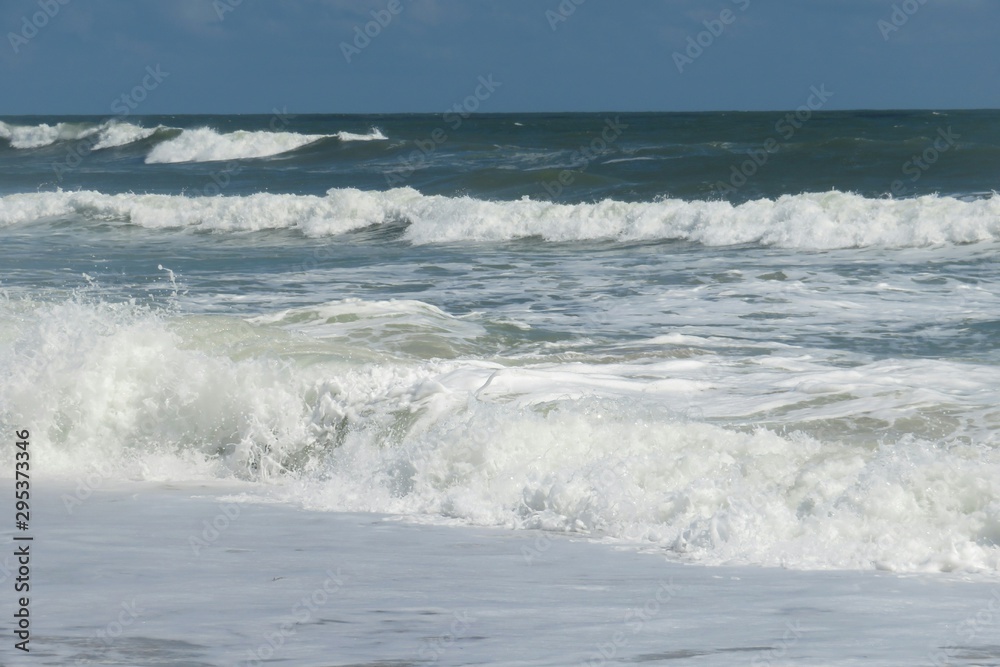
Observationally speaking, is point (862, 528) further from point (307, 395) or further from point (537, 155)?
point (537, 155)

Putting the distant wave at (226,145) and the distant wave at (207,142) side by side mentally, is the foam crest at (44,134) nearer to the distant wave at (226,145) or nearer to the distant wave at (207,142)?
the distant wave at (207,142)

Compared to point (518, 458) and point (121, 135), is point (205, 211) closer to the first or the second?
point (518, 458)

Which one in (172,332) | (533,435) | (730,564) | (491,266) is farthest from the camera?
(491,266)

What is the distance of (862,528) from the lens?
5734 mm

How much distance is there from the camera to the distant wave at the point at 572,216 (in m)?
19.4

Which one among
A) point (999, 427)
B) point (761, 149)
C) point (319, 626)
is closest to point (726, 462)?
point (999, 427)

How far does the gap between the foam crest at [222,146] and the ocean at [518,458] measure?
29377mm

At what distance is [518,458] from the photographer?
7.10 meters

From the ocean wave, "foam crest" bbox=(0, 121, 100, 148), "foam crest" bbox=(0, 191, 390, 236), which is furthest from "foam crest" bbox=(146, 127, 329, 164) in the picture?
"foam crest" bbox=(0, 191, 390, 236)

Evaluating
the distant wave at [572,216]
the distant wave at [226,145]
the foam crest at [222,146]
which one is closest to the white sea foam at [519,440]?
the distant wave at [572,216]

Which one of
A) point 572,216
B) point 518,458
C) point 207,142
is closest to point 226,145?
point 207,142

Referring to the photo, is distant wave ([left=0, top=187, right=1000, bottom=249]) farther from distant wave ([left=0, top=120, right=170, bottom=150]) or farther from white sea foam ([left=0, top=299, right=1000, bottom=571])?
distant wave ([left=0, top=120, right=170, bottom=150])

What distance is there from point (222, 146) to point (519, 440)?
43.9 metres

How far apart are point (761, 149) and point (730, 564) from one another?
33219mm
